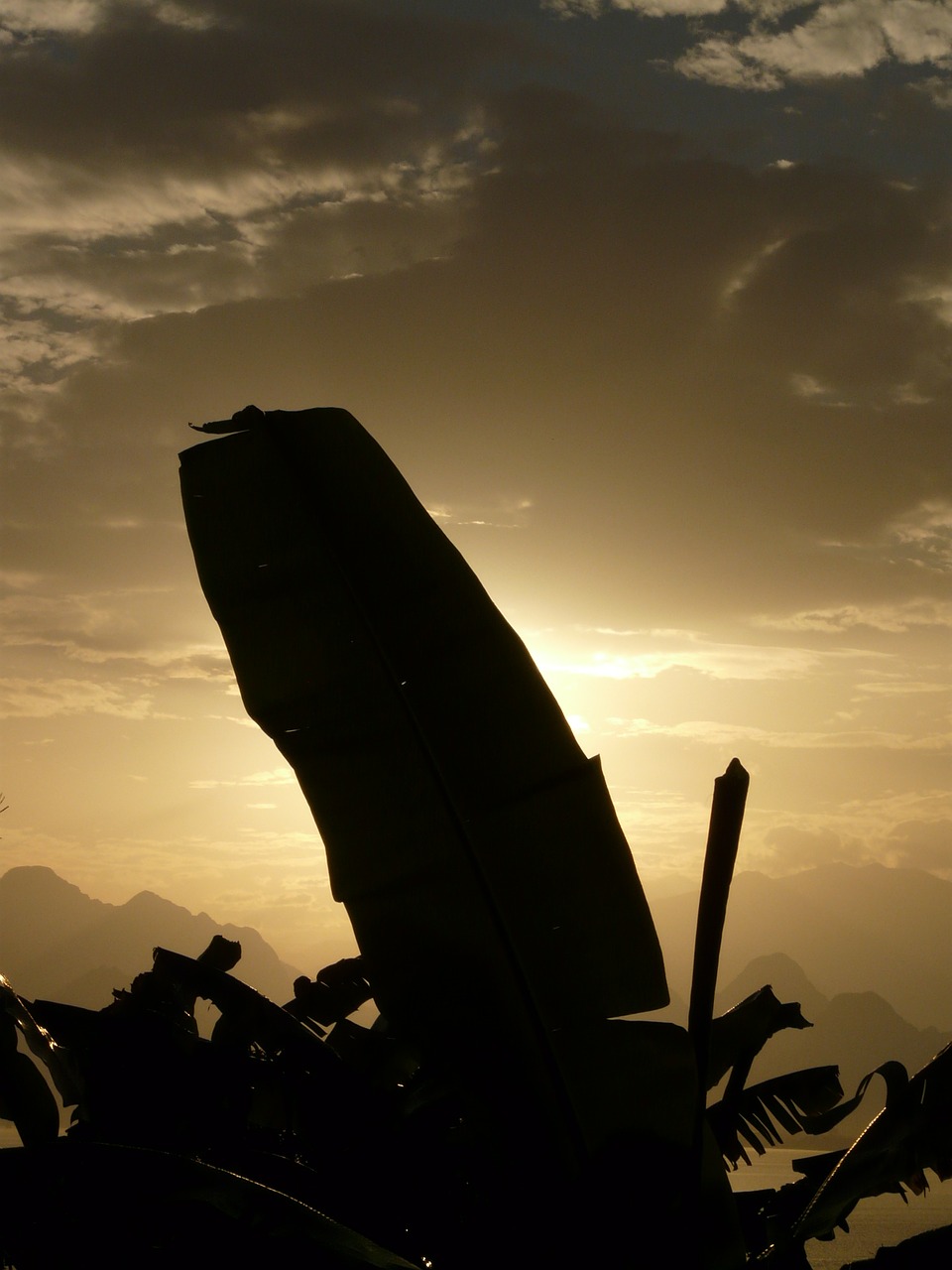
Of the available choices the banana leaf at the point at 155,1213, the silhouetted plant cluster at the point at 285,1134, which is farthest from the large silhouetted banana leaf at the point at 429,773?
the banana leaf at the point at 155,1213

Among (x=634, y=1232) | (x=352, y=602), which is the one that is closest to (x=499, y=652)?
(x=352, y=602)

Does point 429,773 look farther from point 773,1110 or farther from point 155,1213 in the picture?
point 773,1110

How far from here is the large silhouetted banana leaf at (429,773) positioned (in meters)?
3.43

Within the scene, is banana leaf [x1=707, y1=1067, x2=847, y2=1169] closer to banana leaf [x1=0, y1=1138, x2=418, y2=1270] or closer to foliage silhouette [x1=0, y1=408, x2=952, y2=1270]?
foliage silhouette [x1=0, y1=408, x2=952, y2=1270]

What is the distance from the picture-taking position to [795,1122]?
4637 millimetres

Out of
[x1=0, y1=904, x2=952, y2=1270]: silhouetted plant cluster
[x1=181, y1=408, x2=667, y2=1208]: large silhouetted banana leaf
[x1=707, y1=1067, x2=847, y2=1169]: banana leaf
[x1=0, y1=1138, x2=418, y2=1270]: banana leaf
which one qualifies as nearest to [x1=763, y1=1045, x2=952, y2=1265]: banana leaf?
[x1=0, y1=904, x2=952, y2=1270]: silhouetted plant cluster

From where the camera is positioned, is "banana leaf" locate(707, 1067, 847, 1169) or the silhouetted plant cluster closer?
the silhouetted plant cluster

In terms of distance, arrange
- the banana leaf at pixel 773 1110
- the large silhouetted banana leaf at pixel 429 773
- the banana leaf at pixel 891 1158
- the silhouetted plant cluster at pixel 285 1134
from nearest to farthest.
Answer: the silhouetted plant cluster at pixel 285 1134 → the banana leaf at pixel 891 1158 → the large silhouetted banana leaf at pixel 429 773 → the banana leaf at pixel 773 1110

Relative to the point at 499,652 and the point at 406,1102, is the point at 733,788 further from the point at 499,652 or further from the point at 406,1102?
the point at 406,1102

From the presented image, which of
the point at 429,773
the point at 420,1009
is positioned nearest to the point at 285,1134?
the point at 420,1009

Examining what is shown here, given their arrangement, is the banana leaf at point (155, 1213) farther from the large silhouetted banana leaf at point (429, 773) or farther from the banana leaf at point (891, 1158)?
the banana leaf at point (891, 1158)

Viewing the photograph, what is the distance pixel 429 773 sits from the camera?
354 centimetres

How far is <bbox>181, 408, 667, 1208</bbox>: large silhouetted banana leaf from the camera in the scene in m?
3.43

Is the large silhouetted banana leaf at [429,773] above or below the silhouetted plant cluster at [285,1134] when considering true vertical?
above
